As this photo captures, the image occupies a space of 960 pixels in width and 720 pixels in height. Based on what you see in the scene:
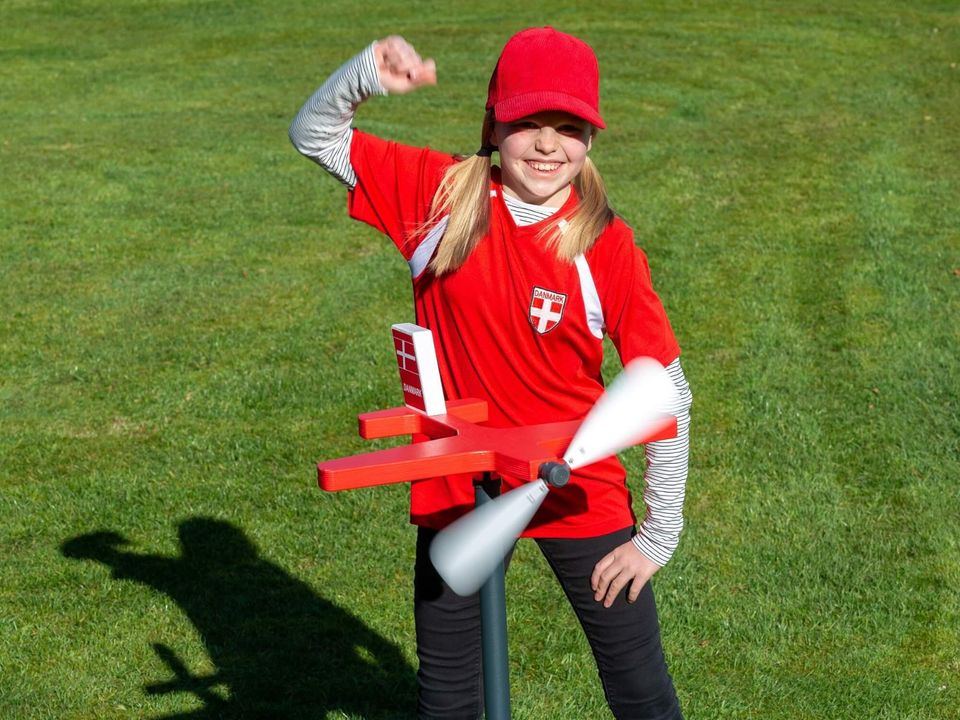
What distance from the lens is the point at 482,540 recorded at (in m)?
2.73

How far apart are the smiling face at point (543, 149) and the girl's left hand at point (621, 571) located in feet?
3.04

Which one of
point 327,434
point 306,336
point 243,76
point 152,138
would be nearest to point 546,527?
point 327,434

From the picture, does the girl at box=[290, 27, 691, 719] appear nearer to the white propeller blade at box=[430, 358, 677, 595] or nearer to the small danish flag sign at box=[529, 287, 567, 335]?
the small danish flag sign at box=[529, 287, 567, 335]

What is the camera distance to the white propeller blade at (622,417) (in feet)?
9.32

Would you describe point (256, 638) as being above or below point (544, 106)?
below

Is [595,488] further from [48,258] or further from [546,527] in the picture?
[48,258]

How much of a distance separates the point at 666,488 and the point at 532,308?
562mm

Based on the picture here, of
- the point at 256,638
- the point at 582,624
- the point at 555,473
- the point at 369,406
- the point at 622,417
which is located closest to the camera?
the point at 555,473

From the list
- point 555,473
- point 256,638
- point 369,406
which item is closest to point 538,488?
point 555,473

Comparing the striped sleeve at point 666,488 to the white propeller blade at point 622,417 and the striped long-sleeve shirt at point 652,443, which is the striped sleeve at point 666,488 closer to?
the striped long-sleeve shirt at point 652,443

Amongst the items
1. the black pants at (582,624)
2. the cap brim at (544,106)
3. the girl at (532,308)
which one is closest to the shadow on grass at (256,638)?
the black pants at (582,624)

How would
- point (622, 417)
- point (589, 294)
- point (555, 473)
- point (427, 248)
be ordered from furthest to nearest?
point (427, 248)
point (589, 294)
point (622, 417)
point (555, 473)

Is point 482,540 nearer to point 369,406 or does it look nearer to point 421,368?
point 421,368

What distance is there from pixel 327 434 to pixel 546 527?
13.3 ft
